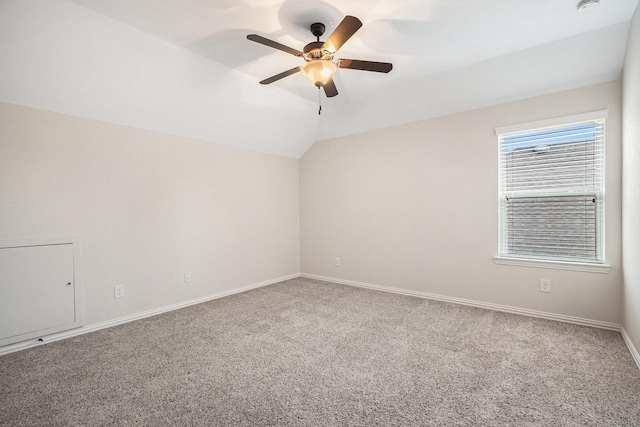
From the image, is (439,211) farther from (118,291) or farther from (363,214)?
(118,291)

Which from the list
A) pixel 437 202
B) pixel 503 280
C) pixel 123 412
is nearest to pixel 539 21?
pixel 437 202

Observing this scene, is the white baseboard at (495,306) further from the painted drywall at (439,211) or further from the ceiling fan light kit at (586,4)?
the ceiling fan light kit at (586,4)

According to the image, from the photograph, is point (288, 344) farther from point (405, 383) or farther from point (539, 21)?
point (539, 21)

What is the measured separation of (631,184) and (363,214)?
2.74 m

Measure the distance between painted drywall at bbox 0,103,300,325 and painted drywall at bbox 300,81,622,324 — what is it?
98 centimetres

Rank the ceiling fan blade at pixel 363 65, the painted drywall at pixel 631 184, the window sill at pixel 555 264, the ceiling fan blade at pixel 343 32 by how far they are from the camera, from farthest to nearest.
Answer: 1. the window sill at pixel 555 264
2. the ceiling fan blade at pixel 363 65
3. the painted drywall at pixel 631 184
4. the ceiling fan blade at pixel 343 32

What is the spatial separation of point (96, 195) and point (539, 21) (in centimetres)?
410

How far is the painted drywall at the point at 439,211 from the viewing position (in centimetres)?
279

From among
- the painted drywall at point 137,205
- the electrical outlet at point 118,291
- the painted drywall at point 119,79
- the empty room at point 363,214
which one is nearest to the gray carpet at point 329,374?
the empty room at point 363,214

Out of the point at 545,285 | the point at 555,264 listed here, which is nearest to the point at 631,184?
the point at 555,264

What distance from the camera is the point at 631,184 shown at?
2.26 metres

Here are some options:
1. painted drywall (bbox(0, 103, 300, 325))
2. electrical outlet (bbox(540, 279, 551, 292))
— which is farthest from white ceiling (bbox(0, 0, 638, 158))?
electrical outlet (bbox(540, 279, 551, 292))

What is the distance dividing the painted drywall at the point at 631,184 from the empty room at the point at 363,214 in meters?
0.04

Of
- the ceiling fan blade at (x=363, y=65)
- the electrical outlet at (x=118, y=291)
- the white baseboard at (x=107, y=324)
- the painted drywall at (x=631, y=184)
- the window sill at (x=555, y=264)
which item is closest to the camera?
the painted drywall at (x=631, y=184)
